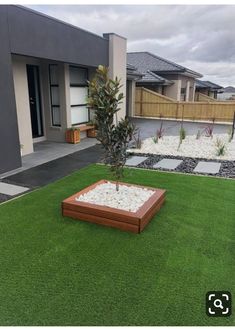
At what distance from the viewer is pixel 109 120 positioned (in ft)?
13.1

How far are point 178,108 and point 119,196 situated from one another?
54.4 ft

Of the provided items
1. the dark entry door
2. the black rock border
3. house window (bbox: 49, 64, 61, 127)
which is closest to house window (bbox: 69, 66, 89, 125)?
house window (bbox: 49, 64, 61, 127)

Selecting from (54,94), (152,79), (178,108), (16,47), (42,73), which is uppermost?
(152,79)

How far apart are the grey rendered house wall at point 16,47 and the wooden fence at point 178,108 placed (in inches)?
491

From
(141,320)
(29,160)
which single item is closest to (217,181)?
(141,320)

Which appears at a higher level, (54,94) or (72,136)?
(54,94)

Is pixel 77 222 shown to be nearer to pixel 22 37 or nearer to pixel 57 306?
pixel 57 306

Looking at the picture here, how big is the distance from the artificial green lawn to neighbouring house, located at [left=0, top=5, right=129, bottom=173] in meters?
2.65

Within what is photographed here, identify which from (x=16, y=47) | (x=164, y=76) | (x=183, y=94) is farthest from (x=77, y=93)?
(x=183, y=94)

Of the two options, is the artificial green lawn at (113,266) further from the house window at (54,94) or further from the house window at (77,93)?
the house window at (77,93)

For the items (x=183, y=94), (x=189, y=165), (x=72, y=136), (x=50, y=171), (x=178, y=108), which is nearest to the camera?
(x=50, y=171)

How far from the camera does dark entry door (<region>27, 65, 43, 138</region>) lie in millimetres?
9375

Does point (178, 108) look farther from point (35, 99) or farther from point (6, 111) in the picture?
point (6, 111)

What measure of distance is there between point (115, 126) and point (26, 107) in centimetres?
494
